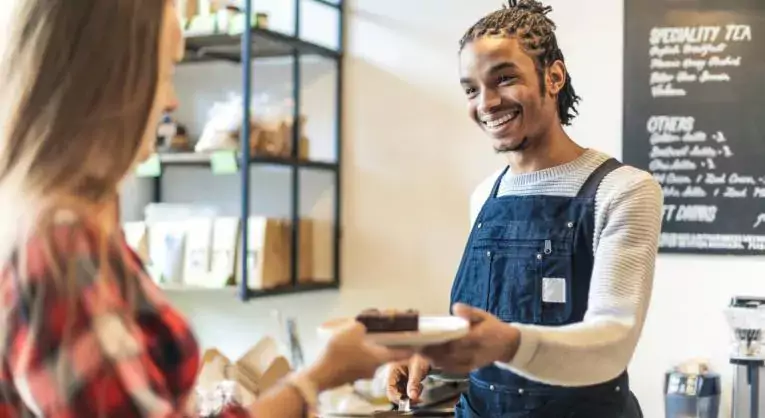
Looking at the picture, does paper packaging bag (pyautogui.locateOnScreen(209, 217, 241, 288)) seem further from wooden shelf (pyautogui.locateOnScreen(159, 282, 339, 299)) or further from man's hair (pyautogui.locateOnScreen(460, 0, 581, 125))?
man's hair (pyautogui.locateOnScreen(460, 0, 581, 125))

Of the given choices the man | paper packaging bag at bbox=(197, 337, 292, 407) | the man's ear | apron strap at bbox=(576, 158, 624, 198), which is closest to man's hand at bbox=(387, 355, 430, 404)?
the man

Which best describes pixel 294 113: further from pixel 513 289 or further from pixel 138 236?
pixel 513 289

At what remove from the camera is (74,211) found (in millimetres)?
927

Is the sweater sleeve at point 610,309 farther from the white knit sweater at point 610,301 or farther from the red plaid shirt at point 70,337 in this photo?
the red plaid shirt at point 70,337

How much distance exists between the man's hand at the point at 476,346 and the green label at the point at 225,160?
1.43 metres

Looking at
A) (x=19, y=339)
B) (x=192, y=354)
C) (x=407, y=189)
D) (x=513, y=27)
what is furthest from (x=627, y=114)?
(x=19, y=339)

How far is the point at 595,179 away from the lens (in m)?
1.63

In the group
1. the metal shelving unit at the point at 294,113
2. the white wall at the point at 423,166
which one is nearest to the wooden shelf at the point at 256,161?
the metal shelving unit at the point at 294,113

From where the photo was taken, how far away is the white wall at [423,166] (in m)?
2.65

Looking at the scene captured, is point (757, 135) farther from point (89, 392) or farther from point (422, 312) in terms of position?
point (89, 392)

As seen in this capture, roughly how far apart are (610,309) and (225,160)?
4.94 feet

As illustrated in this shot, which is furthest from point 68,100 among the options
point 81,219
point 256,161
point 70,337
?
point 256,161

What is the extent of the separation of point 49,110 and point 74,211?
11cm

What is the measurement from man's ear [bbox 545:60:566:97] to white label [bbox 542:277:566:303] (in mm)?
346
